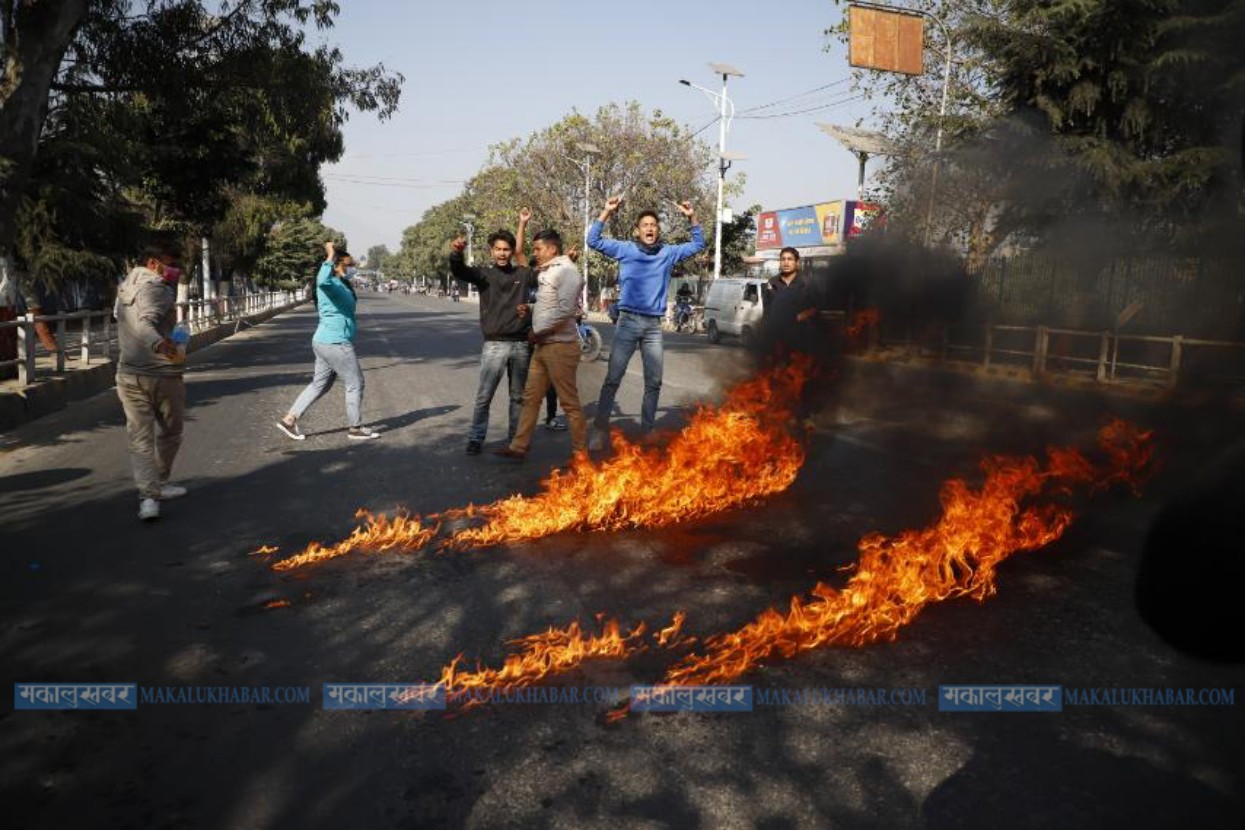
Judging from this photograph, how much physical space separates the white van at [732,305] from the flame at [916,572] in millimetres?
15282

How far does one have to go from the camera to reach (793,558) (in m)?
4.36

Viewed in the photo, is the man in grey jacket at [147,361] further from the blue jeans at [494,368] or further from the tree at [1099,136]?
the tree at [1099,136]

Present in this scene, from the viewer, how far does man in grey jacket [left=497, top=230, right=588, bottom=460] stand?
641 cm

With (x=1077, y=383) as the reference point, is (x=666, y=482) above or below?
below

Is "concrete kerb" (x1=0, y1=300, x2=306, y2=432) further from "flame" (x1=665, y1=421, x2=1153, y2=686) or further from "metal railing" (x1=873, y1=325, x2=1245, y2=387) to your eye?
"metal railing" (x1=873, y1=325, x2=1245, y2=387)

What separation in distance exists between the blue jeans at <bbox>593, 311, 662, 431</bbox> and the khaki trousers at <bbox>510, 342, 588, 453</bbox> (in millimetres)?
442

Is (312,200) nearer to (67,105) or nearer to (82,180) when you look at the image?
(82,180)

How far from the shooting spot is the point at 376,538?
4664 millimetres

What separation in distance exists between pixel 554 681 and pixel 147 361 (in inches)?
147

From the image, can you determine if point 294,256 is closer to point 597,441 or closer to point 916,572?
point 597,441

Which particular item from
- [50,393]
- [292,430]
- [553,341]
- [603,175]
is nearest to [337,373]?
[292,430]

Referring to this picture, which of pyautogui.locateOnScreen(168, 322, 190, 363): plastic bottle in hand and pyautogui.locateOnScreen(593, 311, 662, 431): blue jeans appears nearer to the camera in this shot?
pyautogui.locateOnScreen(168, 322, 190, 363): plastic bottle in hand

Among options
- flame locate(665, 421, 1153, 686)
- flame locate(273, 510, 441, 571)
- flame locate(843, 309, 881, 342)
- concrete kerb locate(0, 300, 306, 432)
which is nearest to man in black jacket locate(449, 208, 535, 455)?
flame locate(273, 510, 441, 571)

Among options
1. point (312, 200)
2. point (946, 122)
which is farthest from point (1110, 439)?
point (312, 200)
